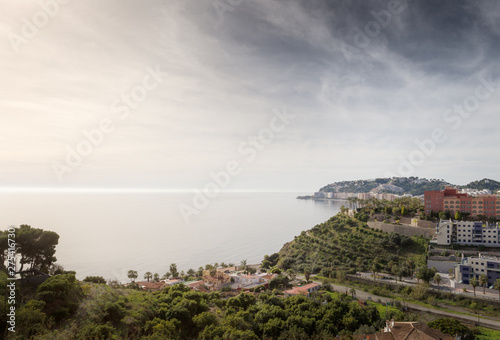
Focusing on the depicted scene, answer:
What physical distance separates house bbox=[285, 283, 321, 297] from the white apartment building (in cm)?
1857

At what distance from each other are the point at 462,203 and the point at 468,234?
25.3ft

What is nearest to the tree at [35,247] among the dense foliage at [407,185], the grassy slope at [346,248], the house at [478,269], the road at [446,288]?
the grassy slope at [346,248]

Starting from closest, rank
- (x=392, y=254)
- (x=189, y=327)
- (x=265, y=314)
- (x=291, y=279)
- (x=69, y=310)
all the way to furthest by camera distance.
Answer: (x=69, y=310), (x=189, y=327), (x=265, y=314), (x=291, y=279), (x=392, y=254)

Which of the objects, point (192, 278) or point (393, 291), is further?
point (192, 278)

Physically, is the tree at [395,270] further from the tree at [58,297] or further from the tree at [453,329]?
the tree at [58,297]

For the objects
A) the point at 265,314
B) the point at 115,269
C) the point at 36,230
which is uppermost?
the point at 36,230

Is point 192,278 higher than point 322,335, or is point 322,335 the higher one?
point 322,335

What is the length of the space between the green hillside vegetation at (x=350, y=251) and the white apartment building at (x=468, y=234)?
7.46 feet

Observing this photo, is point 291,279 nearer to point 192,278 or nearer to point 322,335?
point 192,278

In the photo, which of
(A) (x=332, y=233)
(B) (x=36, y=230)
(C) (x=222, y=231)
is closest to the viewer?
(B) (x=36, y=230)

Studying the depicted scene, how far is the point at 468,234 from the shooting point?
123 ft

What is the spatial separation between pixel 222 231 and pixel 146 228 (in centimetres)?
2041

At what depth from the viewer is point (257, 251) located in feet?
186

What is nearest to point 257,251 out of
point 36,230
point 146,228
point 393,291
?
point 393,291
